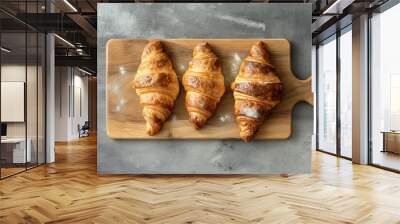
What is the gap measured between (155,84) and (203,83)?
1.36ft

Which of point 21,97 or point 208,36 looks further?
point 21,97

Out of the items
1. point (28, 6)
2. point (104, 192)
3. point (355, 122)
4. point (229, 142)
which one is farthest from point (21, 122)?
point (355, 122)

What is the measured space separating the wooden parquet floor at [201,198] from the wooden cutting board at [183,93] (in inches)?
28.2

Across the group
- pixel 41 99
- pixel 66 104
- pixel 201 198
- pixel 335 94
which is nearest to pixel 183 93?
pixel 201 198

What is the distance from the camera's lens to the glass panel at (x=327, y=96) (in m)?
9.45

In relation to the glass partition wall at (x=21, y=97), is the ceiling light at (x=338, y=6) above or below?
above

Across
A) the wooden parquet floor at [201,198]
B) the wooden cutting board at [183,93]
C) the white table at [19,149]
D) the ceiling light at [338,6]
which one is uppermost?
the ceiling light at [338,6]

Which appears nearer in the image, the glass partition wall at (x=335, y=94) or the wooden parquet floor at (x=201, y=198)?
the wooden parquet floor at (x=201, y=198)

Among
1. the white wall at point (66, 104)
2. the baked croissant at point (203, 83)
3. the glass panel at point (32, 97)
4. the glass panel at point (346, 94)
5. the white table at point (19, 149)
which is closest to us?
the baked croissant at point (203, 83)

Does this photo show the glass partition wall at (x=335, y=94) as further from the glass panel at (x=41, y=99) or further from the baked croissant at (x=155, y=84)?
the glass panel at (x=41, y=99)

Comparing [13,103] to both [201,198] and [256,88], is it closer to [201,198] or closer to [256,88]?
[201,198]

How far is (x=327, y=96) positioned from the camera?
9.99 metres

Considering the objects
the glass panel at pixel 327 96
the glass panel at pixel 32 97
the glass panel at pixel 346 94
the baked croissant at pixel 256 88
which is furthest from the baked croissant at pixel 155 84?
the glass panel at pixel 327 96

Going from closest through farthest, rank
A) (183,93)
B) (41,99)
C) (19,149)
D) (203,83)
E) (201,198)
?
1. (203,83)
2. (183,93)
3. (201,198)
4. (19,149)
5. (41,99)
